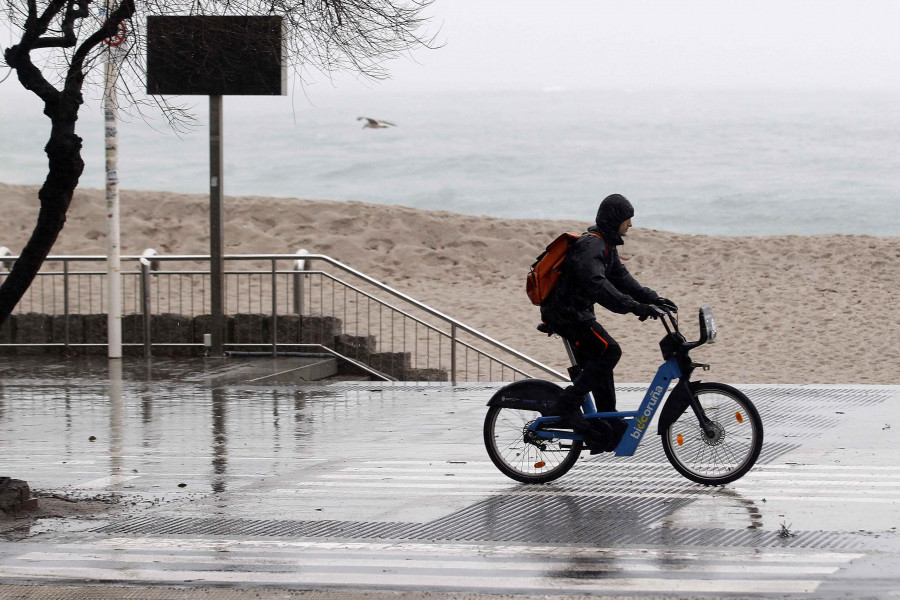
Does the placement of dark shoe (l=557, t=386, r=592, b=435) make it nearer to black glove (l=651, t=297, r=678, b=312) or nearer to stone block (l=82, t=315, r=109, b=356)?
black glove (l=651, t=297, r=678, b=312)

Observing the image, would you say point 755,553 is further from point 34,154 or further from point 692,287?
point 34,154

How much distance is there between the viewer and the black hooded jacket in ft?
25.7

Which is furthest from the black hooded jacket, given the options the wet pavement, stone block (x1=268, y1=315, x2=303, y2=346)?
stone block (x1=268, y1=315, x2=303, y2=346)

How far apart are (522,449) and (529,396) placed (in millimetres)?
360

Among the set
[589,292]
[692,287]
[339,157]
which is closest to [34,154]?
[339,157]

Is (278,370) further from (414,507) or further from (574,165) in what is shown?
(574,165)

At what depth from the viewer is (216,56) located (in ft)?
41.3

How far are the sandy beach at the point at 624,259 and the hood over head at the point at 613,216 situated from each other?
8542 mm

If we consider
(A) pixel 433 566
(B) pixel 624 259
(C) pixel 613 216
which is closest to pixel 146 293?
(C) pixel 613 216

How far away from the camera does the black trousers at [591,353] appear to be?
7.95m

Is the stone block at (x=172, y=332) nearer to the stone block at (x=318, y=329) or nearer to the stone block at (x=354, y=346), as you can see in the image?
the stone block at (x=318, y=329)

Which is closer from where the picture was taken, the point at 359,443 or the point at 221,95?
the point at 359,443

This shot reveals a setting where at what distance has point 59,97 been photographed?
818 centimetres

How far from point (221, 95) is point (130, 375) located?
3.37 meters
